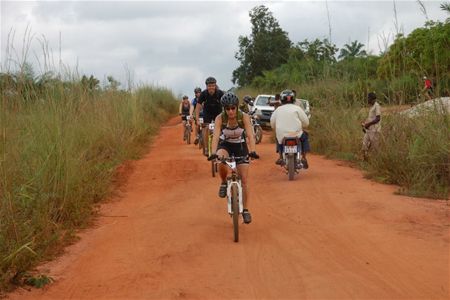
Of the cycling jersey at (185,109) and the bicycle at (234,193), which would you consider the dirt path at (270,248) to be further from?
the cycling jersey at (185,109)

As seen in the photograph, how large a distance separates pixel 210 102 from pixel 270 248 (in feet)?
20.8

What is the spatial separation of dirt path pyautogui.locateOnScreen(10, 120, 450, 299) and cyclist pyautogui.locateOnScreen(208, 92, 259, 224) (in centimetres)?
76

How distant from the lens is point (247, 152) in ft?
30.0

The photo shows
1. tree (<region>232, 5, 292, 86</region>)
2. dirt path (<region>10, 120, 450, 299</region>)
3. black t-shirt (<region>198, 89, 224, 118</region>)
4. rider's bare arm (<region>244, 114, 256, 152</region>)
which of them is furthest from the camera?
tree (<region>232, 5, 292, 86</region>)

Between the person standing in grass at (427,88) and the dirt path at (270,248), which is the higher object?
the person standing in grass at (427,88)

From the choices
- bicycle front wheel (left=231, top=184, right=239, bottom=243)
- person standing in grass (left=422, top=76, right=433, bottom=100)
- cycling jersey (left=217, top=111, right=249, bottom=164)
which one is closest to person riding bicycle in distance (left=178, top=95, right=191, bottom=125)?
person standing in grass (left=422, top=76, right=433, bottom=100)

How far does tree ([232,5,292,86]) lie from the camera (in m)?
53.7

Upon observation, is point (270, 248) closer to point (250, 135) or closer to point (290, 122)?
point (250, 135)

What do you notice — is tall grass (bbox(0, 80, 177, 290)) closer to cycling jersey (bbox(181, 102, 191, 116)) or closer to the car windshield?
cycling jersey (bbox(181, 102, 191, 116))

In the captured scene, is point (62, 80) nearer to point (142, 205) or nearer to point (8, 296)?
point (142, 205)

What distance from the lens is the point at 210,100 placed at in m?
13.7

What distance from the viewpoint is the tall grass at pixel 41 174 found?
6848 mm

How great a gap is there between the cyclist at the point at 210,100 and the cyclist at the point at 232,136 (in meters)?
4.26

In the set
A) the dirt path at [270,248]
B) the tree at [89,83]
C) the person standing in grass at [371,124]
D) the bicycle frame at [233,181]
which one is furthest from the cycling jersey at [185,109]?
the bicycle frame at [233,181]
